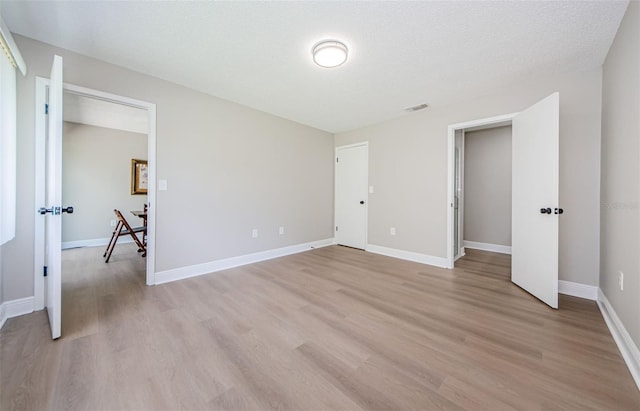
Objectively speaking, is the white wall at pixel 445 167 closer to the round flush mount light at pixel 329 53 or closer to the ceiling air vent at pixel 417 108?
the ceiling air vent at pixel 417 108

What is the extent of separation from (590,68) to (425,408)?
11.2ft

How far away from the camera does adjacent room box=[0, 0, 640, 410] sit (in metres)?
1.36

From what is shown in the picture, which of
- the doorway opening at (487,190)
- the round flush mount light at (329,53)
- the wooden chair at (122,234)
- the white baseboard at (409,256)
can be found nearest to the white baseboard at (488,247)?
the doorway opening at (487,190)

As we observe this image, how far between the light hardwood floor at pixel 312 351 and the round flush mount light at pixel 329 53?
7.32 feet

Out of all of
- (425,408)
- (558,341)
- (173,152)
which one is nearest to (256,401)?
(425,408)

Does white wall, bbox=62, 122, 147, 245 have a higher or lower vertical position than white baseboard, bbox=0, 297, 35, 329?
higher

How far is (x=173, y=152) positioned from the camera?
2818 mm

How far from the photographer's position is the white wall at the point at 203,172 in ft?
6.68

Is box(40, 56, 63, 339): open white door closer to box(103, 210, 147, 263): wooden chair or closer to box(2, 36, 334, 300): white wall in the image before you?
box(2, 36, 334, 300): white wall

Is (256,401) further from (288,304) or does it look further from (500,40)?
(500,40)

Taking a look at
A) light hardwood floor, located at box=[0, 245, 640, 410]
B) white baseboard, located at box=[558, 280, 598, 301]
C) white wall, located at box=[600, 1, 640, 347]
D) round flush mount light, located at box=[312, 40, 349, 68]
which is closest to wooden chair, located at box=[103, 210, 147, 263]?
light hardwood floor, located at box=[0, 245, 640, 410]

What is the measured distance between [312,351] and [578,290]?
112 inches

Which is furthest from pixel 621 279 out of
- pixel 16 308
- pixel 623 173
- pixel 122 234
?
pixel 122 234

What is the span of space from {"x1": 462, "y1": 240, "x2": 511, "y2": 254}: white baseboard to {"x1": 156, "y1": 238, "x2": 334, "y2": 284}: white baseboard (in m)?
3.01
